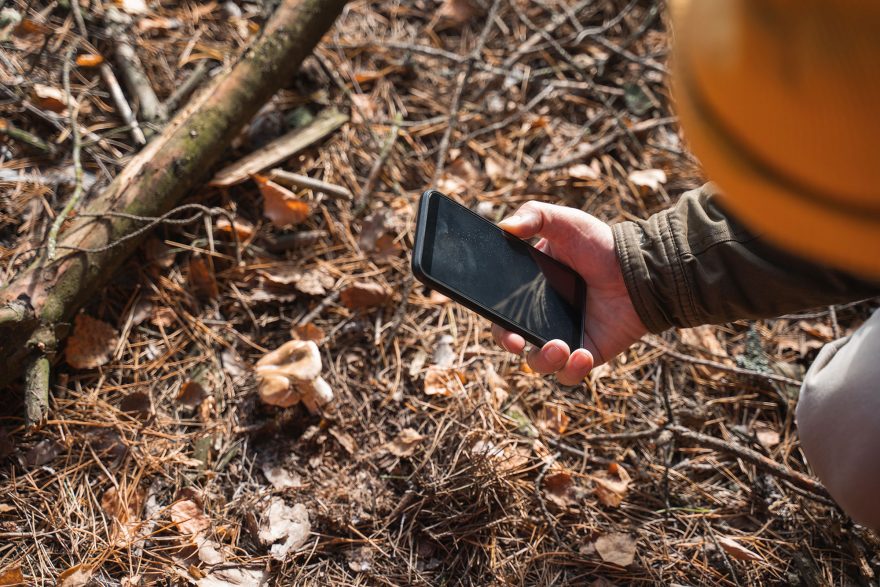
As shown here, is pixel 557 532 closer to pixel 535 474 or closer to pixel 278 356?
pixel 535 474

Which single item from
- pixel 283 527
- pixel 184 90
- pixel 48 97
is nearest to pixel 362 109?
pixel 184 90

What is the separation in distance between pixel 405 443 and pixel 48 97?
2132mm

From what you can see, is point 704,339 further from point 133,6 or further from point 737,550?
point 133,6

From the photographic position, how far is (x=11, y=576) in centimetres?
170

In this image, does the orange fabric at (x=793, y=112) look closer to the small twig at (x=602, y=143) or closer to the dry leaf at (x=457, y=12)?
the small twig at (x=602, y=143)

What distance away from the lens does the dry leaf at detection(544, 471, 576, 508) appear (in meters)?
2.03

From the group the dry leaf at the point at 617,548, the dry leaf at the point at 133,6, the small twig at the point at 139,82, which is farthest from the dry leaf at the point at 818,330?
the dry leaf at the point at 133,6

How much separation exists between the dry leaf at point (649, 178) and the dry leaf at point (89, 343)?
7.77 feet

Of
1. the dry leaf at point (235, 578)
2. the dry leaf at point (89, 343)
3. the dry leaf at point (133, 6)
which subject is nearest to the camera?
the dry leaf at point (235, 578)

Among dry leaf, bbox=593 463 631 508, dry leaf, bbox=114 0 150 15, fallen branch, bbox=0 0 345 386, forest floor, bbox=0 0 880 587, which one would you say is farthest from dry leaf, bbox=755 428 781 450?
dry leaf, bbox=114 0 150 15

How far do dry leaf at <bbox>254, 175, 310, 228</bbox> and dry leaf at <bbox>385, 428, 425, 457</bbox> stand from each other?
1.04 metres

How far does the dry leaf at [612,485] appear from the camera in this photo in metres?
2.03

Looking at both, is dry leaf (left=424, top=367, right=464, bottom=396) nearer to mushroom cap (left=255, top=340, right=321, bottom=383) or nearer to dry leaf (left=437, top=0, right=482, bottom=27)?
mushroom cap (left=255, top=340, right=321, bottom=383)

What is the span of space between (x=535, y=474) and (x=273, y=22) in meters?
2.17
